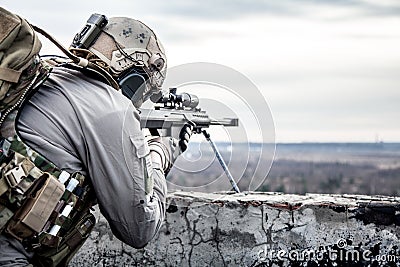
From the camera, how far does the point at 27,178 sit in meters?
2.09

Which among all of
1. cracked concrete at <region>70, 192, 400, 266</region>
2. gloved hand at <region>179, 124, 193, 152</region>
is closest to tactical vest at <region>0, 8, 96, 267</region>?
gloved hand at <region>179, 124, 193, 152</region>

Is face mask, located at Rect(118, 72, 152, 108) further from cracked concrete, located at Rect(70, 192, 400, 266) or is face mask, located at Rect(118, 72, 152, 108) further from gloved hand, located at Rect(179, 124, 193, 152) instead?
cracked concrete, located at Rect(70, 192, 400, 266)

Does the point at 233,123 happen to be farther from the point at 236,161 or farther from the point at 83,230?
the point at 83,230

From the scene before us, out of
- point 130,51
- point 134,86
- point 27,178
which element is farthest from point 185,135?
point 27,178

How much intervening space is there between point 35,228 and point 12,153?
0.25m

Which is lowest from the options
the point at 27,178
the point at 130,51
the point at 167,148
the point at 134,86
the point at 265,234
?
the point at 265,234

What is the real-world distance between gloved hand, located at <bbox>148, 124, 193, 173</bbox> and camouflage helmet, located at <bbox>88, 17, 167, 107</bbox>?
185 mm

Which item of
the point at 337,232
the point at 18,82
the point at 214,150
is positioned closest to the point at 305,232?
the point at 337,232

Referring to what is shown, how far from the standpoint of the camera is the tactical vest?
1.99 m

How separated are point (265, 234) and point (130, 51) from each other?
1.47 metres

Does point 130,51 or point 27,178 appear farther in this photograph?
point 130,51

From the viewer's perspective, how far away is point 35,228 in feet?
6.98

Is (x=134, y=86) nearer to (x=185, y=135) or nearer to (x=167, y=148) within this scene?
(x=167, y=148)

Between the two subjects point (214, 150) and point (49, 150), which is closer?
point (49, 150)
